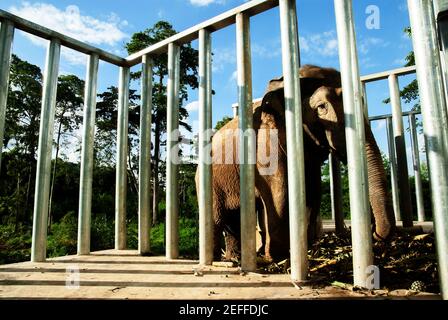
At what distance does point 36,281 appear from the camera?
298cm

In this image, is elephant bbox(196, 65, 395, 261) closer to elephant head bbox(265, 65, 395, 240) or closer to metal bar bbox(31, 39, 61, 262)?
elephant head bbox(265, 65, 395, 240)

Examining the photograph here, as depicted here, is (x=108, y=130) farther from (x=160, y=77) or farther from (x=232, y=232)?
(x=232, y=232)

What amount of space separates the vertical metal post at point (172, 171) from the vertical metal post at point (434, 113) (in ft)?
8.94

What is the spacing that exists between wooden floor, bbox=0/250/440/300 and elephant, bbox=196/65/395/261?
0.96 m

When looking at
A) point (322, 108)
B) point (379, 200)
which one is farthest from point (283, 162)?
point (379, 200)

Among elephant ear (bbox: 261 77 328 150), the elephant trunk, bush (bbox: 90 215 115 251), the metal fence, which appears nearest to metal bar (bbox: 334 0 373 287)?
the metal fence

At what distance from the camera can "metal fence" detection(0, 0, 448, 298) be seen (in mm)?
2232

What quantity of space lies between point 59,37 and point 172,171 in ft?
7.68

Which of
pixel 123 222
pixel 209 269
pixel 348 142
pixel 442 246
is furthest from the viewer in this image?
pixel 123 222

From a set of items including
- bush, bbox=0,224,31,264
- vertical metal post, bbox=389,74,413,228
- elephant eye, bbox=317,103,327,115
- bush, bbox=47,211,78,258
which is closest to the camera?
elephant eye, bbox=317,103,327,115

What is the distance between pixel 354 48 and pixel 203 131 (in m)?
1.73

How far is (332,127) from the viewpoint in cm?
414

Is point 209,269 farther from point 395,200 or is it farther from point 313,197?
point 395,200
